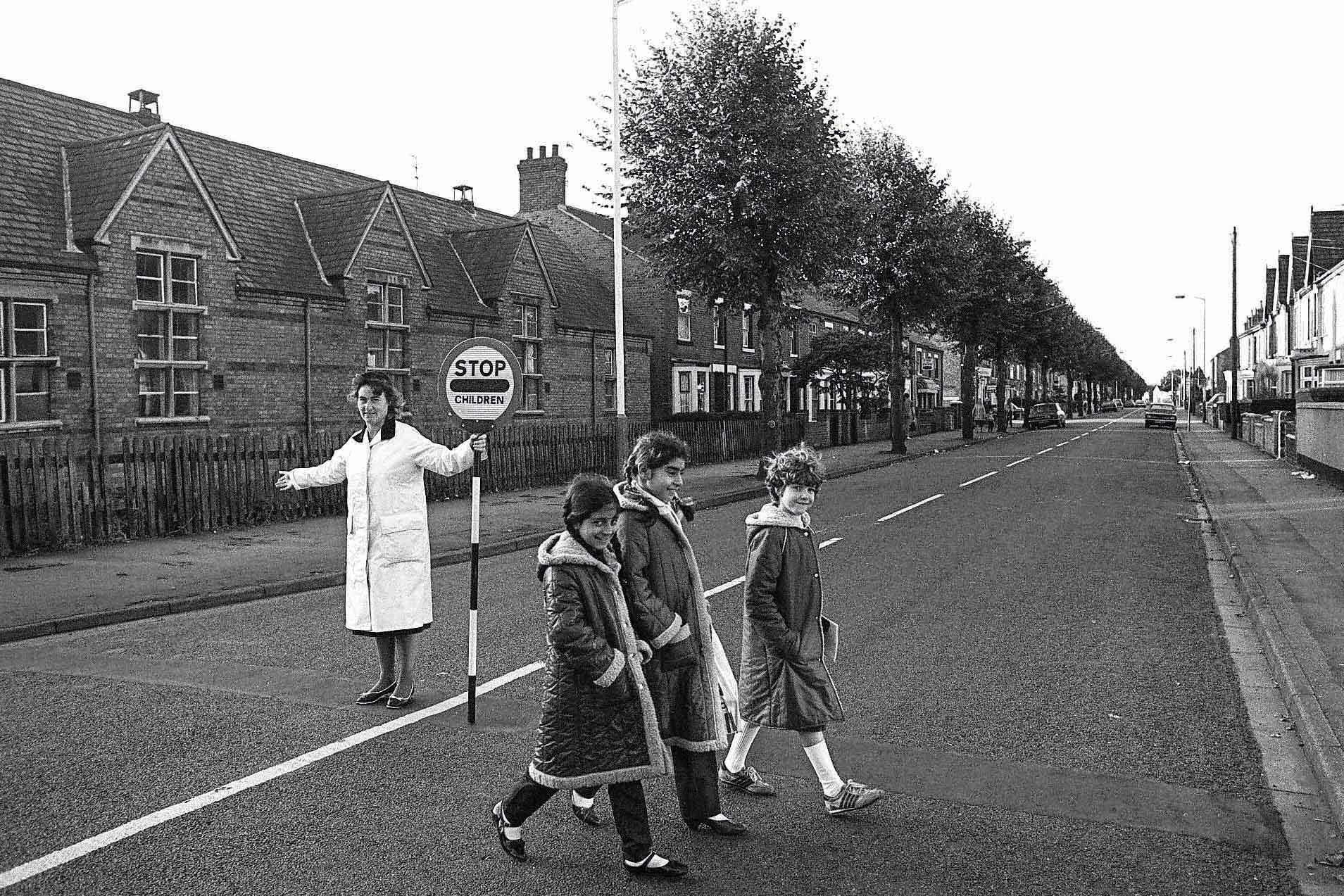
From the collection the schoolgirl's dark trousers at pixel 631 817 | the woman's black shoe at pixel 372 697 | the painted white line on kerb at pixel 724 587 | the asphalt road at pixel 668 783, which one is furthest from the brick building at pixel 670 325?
the schoolgirl's dark trousers at pixel 631 817

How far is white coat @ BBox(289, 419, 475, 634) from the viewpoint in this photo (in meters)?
6.46

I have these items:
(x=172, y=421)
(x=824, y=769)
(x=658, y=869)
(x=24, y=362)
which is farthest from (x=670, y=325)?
(x=658, y=869)

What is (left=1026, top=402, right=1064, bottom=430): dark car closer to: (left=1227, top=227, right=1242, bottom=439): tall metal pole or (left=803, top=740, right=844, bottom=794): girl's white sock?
(left=1227, top=227, right=1242, bottom=439): tall metal pole

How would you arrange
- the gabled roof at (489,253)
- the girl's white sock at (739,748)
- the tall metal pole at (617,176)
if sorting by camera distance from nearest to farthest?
the girl's white sock at (739,748) → the tall metal pole at (617,176) → the gabled roof at (489,253)

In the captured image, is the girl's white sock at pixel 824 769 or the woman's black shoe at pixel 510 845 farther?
the girl's white sock at pixel 824 769

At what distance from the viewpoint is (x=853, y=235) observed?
93.6 feet

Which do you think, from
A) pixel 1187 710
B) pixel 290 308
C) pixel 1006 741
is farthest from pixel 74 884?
pixel 290 308

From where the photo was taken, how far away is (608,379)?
33.6m

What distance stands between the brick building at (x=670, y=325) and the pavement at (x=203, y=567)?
20.2 meters

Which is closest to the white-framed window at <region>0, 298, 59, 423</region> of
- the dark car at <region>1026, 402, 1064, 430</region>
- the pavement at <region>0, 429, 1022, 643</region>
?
the pavement at <region>0, 429, 1022, 643</region>

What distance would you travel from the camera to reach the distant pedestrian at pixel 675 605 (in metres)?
4.38

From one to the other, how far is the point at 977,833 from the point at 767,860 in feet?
3.20

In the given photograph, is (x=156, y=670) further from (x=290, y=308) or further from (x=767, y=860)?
(x=290, y=308)

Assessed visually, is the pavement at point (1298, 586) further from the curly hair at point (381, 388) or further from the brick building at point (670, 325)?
the brick building at point (670, 325)
